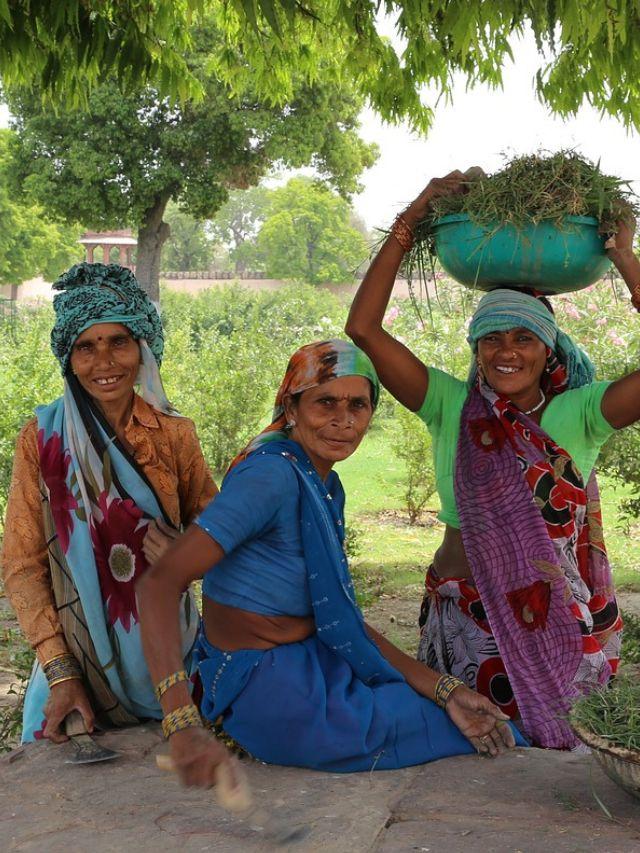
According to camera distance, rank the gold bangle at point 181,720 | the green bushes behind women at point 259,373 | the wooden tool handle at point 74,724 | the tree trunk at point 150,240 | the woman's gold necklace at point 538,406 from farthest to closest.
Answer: the tree trunk at point 150,240, the green bushes behind women at point 259,373, the woman's gold necklace at point 538,406, the wooden tool handle at point 74,724, the gold bangle at point 181,720

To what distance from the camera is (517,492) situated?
10.7 ft

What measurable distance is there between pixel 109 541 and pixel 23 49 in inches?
72.4

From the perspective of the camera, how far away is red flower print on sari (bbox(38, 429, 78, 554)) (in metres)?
3.22

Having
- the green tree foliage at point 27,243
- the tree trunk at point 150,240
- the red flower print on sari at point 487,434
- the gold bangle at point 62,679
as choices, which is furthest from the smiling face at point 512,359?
the green tree foliage at point 27,243

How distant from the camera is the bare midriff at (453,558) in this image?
3395 millimetres

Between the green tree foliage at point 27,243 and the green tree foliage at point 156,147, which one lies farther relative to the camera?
the green tree foliage at point 27,243

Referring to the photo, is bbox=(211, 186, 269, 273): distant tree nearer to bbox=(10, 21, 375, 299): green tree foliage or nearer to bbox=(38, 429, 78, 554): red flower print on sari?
bbox=(10, 21, 375, 299): green tree foliage

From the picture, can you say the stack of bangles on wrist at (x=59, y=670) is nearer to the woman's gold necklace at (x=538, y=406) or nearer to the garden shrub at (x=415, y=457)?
the woman's gold necklace at (x=538, y=406)

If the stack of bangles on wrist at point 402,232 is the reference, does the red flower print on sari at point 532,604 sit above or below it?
below

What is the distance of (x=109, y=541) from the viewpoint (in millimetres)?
3246

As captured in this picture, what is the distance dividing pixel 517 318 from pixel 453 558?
2.73 ft

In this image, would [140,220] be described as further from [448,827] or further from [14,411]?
[448,827]

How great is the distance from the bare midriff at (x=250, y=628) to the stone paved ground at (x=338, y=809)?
0.36 meters

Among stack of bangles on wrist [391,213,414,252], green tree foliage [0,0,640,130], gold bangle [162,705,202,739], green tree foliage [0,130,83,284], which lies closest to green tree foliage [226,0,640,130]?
green tree foliage [0,0,640,130]
